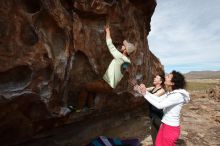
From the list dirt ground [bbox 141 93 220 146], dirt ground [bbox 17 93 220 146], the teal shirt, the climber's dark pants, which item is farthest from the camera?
dirt ground [bbox 141 93 220 146]

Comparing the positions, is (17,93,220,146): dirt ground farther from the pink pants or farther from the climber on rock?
the pink pants

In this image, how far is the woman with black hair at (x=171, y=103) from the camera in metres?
7.64

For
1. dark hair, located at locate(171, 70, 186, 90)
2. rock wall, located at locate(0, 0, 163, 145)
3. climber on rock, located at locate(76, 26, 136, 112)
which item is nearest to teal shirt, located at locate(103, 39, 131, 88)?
climber on rock, located at locate(76, 26, 136, 112)

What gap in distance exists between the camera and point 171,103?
7.62 meters

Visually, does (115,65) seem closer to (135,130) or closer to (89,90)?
(89,90)

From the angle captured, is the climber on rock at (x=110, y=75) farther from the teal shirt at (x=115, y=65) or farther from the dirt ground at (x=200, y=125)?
the dirt ground at (x=200, y=125)

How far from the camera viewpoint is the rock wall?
26.4 feet

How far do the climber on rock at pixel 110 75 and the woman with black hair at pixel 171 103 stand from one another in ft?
2.70

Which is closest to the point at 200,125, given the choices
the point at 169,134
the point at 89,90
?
the point at 89,90

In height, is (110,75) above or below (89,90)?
above

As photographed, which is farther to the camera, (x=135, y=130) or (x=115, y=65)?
(x=135, y=130)

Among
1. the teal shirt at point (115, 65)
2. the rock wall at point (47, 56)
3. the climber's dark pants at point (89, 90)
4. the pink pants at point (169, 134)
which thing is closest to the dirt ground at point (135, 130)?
the rock wall at point (47, 56)

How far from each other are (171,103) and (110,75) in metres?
1.76

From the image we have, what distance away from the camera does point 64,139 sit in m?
11.7
